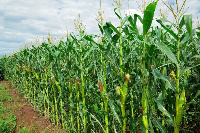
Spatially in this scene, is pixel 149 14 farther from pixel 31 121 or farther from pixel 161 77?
pixel 31 121

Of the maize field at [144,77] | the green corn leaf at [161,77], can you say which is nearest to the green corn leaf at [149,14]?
A: the maize field at [144,77]

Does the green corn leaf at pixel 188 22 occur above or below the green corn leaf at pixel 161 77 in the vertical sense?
above

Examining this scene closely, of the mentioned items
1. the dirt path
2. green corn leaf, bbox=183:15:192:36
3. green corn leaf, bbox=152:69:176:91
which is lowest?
the dirt path

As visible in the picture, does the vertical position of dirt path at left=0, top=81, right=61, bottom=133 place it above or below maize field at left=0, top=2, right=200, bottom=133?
below

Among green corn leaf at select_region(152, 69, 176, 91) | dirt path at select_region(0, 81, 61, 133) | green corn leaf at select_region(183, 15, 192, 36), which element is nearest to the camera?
green corn leaf at select_region(183, 15, 192, 36)

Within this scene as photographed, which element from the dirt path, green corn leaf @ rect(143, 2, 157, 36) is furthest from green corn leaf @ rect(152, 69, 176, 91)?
the dirt path

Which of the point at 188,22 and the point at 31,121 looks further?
the point at 31,121

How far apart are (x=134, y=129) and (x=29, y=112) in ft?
13.5

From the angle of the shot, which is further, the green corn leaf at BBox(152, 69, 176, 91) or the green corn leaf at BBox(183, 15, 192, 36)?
the green corn leaf at BBox(152, 69, 176, 91)

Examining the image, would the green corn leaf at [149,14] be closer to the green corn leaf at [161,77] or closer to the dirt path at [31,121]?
the green corn leaf at [161,77]

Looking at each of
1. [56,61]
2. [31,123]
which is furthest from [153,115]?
[31,123]

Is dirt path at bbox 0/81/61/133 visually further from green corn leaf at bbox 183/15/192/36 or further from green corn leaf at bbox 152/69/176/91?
green corn leaf at bbox 183/15/192/36

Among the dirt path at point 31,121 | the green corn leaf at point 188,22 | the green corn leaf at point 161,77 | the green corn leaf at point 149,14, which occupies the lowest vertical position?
the dirt path at point 31,121

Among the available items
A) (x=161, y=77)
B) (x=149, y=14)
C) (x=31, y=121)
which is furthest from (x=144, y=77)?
(x=31, y=121)
